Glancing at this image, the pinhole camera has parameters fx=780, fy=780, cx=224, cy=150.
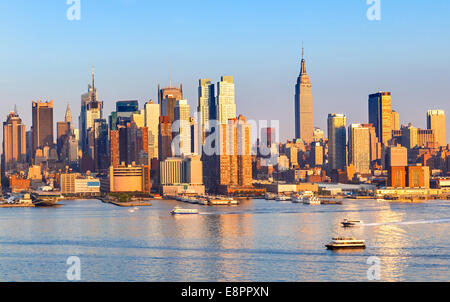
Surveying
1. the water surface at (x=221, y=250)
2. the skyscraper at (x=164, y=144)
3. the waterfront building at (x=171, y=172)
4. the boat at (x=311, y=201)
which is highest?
the skyscraper at (x=164, y=144)

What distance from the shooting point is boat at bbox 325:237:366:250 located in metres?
50.1

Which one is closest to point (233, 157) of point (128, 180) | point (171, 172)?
point (171, 172)

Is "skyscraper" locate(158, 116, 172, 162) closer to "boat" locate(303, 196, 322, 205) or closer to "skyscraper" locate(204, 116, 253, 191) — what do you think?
"skyscraper" locate(204, 116, 253, 191)

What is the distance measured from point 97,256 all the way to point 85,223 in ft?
86.2

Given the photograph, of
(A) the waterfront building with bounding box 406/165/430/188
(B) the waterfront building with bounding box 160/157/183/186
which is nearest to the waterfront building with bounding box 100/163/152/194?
(B) the waterfront building with bounding box 160/157/183/186

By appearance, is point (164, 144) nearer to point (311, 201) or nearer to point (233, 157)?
point (233, 157)

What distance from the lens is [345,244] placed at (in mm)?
50344

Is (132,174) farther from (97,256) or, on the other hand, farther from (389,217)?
(97,256)

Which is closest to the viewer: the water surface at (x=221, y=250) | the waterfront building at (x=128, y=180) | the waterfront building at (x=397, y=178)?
the water surface at (x=221, y=250)

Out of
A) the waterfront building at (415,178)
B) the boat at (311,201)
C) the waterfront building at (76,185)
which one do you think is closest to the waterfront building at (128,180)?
the waterfront building at (76,185)

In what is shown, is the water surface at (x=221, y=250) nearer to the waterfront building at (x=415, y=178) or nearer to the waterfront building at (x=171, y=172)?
the waterfront building at (x=415, y=178)

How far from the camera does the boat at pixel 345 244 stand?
5009cm
